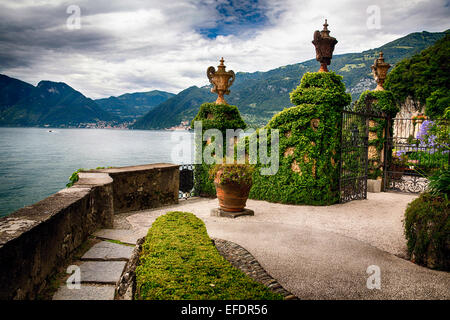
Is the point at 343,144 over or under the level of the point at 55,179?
over

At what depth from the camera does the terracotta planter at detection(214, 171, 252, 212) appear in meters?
7.15

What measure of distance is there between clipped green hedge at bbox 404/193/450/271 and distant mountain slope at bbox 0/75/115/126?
134ft

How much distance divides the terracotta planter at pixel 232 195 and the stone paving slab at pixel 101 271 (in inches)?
156

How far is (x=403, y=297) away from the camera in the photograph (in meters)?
3.25

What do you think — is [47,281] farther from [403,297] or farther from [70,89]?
[70,89]

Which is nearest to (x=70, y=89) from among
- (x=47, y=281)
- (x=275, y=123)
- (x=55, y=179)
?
(x=55, y=179)

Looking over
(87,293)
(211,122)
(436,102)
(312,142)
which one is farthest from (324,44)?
(436,102)

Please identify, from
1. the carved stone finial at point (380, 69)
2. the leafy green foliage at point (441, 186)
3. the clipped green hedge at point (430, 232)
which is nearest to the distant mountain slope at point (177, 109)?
the carved stone finial at point (380, 69)

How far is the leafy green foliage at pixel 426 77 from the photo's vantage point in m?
27.8

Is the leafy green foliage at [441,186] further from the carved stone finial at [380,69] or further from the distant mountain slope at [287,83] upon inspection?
the distant mountain slope at [287,83]

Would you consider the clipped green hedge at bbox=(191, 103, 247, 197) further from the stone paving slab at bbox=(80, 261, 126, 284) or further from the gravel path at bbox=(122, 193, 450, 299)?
the stone paving slab at bbox=(80, 261, 126, 284)

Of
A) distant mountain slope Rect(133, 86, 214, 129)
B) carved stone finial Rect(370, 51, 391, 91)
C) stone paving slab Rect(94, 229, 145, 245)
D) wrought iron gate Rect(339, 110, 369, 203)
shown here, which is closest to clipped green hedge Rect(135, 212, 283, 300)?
stone paving slab Rect(94, 229, 145, 245)
